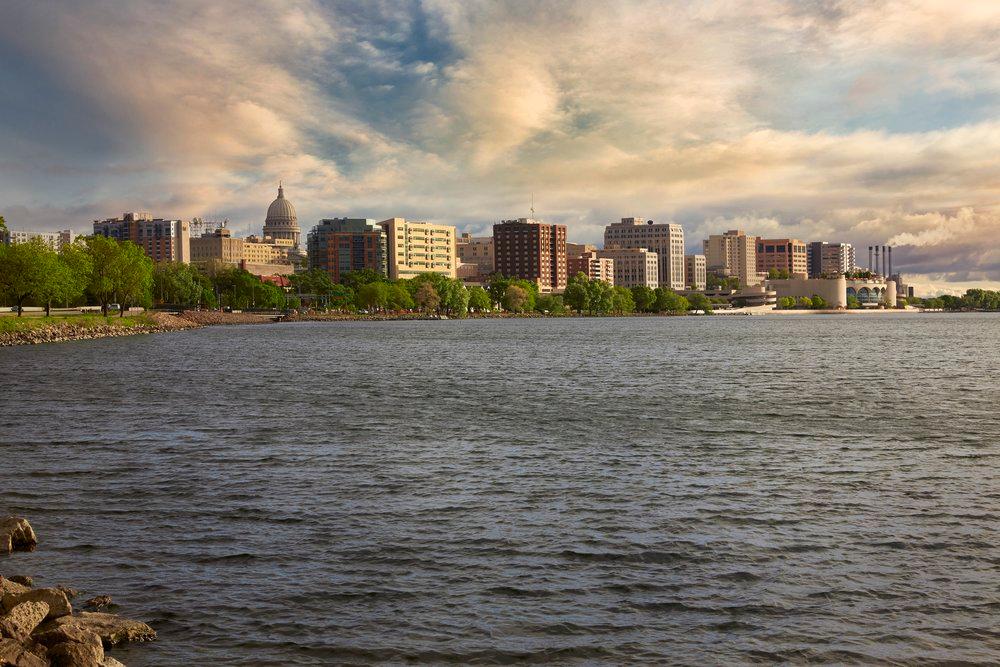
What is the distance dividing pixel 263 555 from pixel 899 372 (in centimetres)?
6563

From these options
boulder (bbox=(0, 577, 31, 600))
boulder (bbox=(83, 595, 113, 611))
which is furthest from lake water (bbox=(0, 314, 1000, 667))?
boulder (bbox=(0, 577, 31, 600))

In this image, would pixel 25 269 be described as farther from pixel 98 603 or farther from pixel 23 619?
pixel 23 619

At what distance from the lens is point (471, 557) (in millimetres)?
20094

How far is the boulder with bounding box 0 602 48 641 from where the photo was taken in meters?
13.8

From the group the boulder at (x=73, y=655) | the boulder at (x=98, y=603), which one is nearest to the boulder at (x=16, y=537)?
the boulder at (x=98, y=603)

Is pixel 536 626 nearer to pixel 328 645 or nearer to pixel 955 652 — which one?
pixel 328 645

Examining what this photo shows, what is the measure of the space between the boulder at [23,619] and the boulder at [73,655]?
686 millimetres

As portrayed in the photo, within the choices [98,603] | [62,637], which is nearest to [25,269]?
[98,603]

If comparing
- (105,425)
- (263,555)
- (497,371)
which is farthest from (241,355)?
(263,555)

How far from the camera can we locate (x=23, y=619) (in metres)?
14.3

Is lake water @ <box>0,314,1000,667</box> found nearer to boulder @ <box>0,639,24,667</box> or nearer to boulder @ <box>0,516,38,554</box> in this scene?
boulder @ <box>0,516,38,554</box>

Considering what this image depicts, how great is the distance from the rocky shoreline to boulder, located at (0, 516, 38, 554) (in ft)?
10.9

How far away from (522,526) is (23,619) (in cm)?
1143

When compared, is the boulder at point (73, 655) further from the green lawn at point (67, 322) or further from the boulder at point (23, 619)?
the green lawn at point (67, 322)
